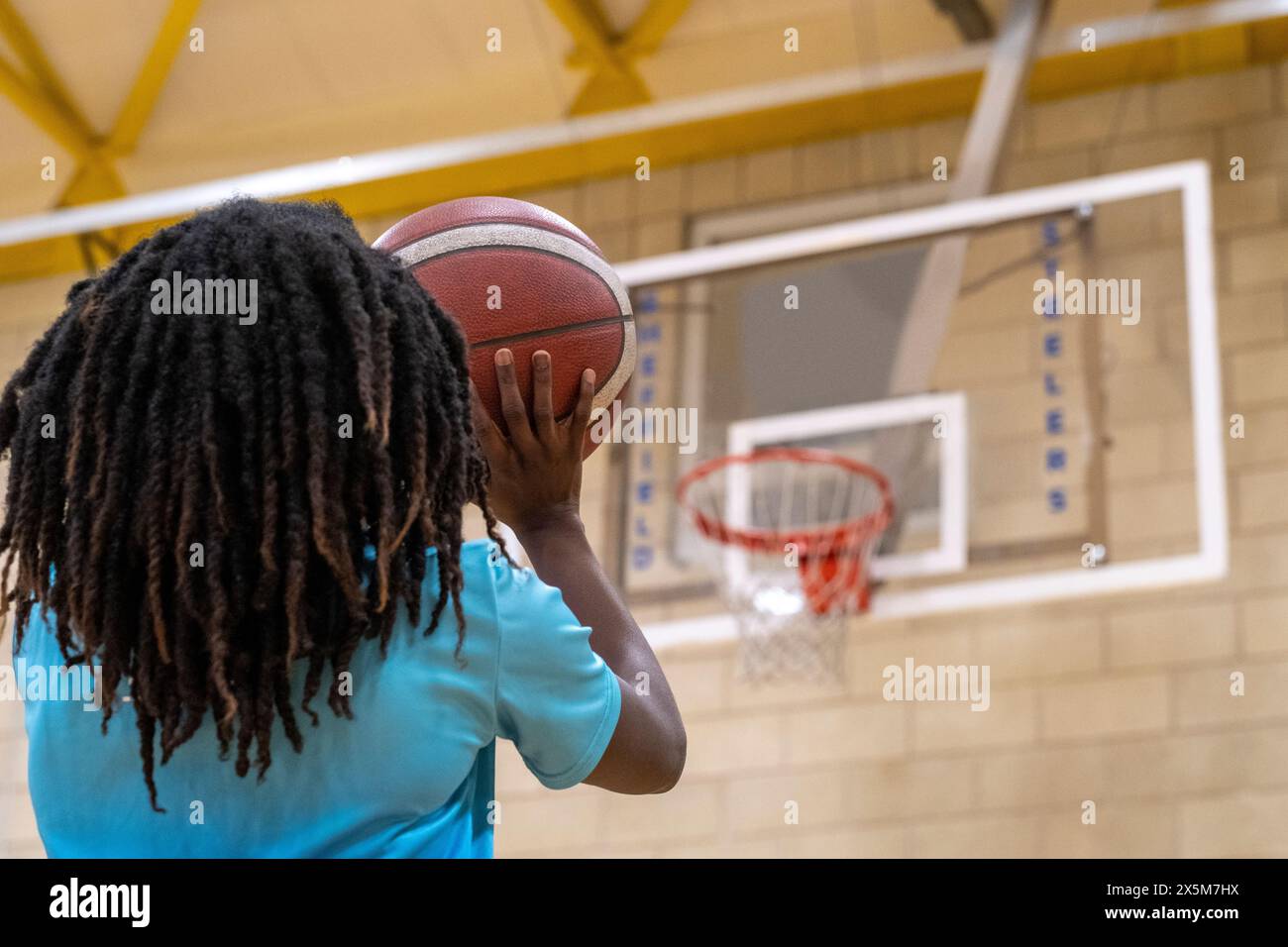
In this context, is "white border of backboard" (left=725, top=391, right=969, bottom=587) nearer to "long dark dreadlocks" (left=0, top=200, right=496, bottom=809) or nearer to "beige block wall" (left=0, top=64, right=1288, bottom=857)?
"beige block wall" (left=0, top=64, right=1288, bottom=857)

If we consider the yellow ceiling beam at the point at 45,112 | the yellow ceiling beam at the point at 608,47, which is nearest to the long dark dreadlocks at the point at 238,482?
the yellow ceiling beam at the point at 608,47

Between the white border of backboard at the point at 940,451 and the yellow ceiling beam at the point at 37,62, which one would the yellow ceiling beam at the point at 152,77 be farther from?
the white border of backboard at the point at 940,451

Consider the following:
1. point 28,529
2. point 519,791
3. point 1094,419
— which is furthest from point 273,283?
point 519,791

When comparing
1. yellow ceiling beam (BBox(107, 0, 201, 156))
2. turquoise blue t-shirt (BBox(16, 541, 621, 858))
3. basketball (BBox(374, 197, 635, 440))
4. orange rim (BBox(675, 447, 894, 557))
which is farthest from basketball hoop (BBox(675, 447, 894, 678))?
turquoise blue t-shirt (BBox(16, 541, 621, 858))

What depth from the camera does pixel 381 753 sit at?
1132 millimetres

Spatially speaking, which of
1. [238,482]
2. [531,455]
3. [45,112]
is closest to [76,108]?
[45,112]

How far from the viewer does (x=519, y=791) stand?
5367 mm

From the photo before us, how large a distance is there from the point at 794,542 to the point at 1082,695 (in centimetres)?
101

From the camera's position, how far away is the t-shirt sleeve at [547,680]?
1177 millimetres

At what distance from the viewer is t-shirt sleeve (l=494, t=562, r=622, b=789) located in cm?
118

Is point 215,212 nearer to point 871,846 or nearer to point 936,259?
point 936,259

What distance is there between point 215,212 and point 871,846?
13.0 ft

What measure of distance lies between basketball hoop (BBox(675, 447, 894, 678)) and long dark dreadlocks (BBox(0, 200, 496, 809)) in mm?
3378

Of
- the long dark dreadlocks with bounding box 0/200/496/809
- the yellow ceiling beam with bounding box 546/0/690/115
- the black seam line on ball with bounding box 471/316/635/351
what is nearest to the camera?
the long dark dreadlocks with bounding box 0/200/496/809
